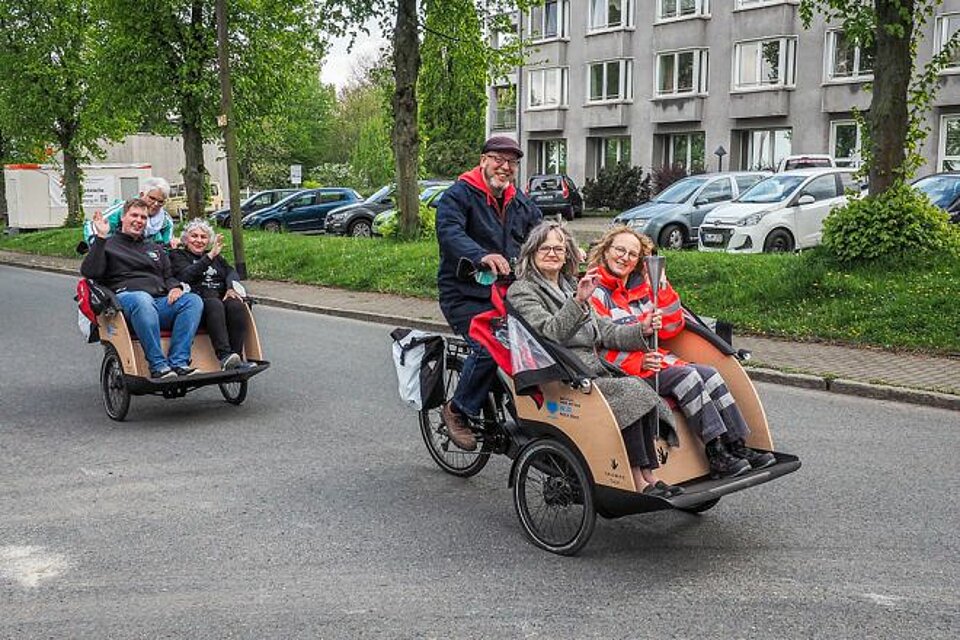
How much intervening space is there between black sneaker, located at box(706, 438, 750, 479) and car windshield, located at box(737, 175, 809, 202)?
13882mm

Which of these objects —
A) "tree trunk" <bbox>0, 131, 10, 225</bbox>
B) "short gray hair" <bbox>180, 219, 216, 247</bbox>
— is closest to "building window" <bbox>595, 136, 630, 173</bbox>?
"tree trunk" <bbox>0, 131, 10, 225</bbox>

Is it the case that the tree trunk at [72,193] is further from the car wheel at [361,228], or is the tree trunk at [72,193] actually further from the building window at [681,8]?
the building window at [681,8]

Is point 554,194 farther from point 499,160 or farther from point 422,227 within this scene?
point 499,160

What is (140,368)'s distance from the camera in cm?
761

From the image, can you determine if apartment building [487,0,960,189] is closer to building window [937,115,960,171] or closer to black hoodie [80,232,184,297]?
building window [937,115,960,171]

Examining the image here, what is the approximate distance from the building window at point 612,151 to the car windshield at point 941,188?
27.9 m

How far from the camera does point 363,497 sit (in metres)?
5.87

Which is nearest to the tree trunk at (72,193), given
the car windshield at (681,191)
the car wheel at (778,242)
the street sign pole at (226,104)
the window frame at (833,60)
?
the street sign pole at (226,104)

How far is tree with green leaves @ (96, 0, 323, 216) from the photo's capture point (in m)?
24.9

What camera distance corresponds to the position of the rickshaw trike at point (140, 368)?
299 inches

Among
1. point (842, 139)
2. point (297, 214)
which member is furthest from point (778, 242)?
point (842, 139)

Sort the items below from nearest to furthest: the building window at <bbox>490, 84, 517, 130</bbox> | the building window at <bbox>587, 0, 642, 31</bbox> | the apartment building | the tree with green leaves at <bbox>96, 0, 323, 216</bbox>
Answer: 1. the tree with green leaves at <bbox>96, 0, 323, 216</bbox>
2. the apartment building
3. the building window at <bbox>587, 0, 642, 31</bbox>
4. the building window at <bbox>490, 84, 517, 130</bbox>

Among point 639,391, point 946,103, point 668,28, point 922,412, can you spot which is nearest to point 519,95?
point 668,28

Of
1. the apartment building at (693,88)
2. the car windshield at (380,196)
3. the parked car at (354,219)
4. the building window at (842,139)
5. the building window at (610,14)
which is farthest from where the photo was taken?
the building window at (610,14)
